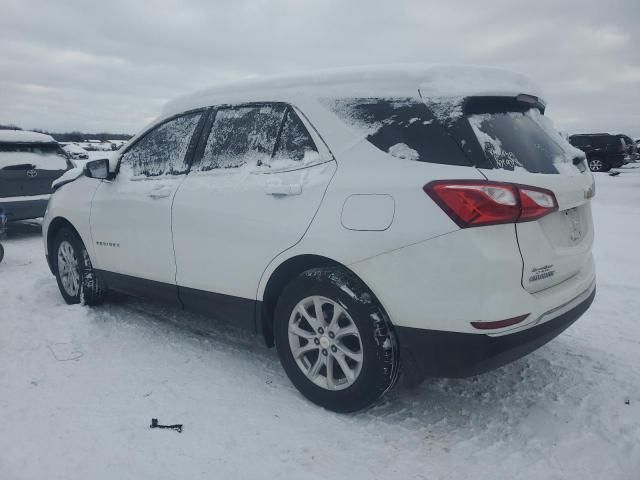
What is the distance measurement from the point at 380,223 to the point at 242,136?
128cm

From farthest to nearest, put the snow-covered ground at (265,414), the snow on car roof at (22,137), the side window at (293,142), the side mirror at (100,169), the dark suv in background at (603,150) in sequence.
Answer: the dark suv in background at (603,150)
the snow on car roof at (22,137)
the side mirror at (100,169)
the side window at (293,142)
the snow-covered ground at (265,414)

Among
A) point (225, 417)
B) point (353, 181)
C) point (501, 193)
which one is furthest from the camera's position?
point (225, 417)

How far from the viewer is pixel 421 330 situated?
244cm

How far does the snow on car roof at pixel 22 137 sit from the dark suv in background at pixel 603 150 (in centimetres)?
2129

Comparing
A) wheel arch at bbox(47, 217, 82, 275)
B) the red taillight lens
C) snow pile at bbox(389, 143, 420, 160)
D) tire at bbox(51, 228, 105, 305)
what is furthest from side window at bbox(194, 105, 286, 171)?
wheel arch at bbox(47, 217, 82, 275)

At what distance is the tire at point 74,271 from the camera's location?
4508mm

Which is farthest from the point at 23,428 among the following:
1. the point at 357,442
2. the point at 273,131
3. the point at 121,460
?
the point at 273,131

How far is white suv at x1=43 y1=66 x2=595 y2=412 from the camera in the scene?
7.63ft

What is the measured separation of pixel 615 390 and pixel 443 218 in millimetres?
1742

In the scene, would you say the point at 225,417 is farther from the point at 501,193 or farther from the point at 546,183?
the point at 546,183

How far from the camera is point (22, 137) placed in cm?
866

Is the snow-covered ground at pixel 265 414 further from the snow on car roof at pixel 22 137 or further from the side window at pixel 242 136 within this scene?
the snow on car roof at pixel 22 137


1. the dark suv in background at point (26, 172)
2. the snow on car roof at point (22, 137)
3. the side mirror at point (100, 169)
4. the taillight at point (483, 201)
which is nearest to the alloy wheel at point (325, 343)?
the taillight at point (483, 201)

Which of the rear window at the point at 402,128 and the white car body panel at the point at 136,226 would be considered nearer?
the rear window at the point at 402,128
